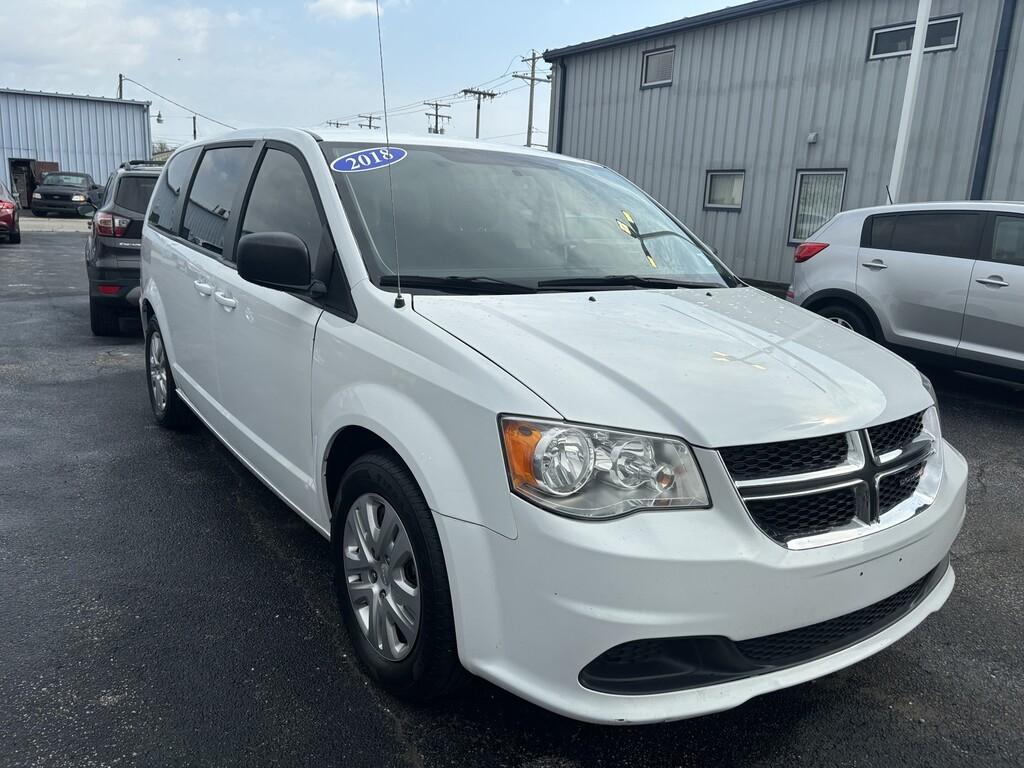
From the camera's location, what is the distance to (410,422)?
2213mm

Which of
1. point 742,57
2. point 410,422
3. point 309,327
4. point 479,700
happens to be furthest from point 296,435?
point 742,57

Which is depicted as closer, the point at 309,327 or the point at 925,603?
the point at 925,603

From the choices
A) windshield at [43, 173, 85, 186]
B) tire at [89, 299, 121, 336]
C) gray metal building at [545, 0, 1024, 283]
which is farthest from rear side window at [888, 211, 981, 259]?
windshield at [43, 173, 85, 186]

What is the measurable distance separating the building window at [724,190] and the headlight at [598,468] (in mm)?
13009

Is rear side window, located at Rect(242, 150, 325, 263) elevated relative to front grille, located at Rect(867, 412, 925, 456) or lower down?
elevated

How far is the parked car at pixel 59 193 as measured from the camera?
1093 inches

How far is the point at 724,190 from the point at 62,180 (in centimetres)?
2436

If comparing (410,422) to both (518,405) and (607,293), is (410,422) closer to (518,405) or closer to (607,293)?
(518,405)

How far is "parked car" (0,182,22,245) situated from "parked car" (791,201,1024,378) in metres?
17.4

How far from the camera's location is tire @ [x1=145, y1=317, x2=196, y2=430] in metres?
4.82

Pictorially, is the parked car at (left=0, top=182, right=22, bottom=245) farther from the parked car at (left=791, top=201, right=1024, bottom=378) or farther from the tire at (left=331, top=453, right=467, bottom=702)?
the tire at (left=331, top=453, right=467, bottom=702)

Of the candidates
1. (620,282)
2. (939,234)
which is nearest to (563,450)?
(620,282)

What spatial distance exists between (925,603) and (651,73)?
14.8m

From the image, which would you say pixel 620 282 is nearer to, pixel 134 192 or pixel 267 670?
pixel 267 670
